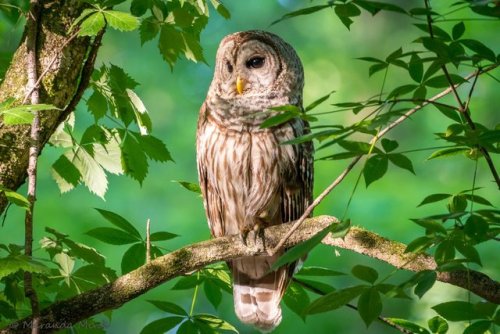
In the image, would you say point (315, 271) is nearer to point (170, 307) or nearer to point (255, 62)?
point (170, 307)

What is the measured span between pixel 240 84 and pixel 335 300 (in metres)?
1.77

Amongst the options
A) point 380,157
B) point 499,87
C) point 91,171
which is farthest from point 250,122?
point 499,87

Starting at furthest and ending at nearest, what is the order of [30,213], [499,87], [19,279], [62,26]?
[499,87]
[62,26]
[19,279]
[30,213]

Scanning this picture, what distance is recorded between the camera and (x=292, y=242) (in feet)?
7.59

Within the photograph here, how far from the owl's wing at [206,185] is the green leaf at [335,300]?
5.19 feet

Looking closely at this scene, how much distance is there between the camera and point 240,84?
10.3 ft

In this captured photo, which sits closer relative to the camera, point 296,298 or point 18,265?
point 18,265

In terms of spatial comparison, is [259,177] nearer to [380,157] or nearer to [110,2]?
[110,2]

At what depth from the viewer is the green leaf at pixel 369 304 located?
152 centimetres

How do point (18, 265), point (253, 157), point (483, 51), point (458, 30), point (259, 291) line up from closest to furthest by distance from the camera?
point (483, 51) < point (458, 30) < point (18, 265) < point (253, 157) < point (259, 291)

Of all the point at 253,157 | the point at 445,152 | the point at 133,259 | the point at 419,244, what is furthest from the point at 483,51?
the point at 253,157

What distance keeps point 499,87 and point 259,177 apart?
6.07 metres

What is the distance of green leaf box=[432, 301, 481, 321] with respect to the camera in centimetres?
168

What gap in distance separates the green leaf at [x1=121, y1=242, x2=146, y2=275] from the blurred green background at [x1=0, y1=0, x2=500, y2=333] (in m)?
4.38
